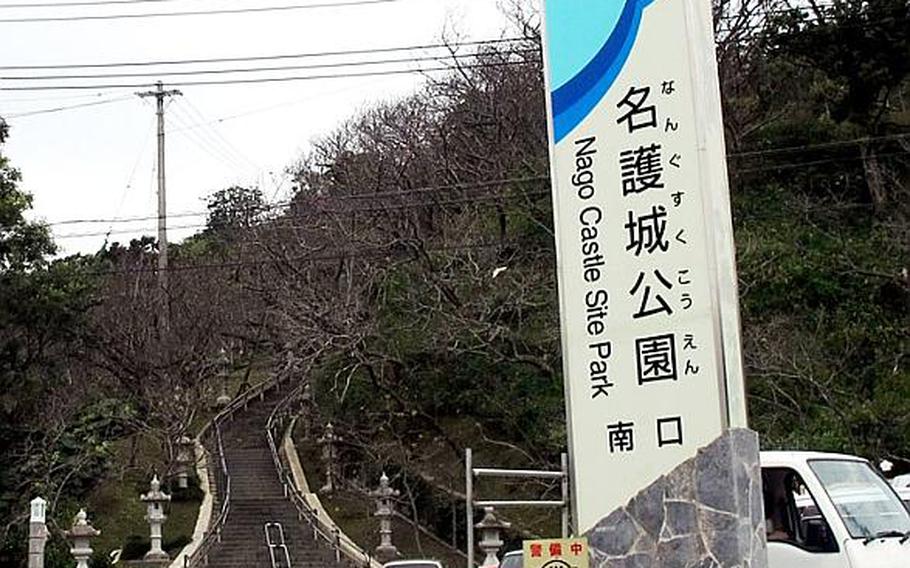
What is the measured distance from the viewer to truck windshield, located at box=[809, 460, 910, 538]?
7.69m

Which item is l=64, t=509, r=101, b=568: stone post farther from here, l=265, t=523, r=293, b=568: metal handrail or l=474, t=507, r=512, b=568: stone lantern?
l=474, t=507, r=512, b=568: stone lantern

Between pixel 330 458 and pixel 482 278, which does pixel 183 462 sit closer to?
pixel 330 458

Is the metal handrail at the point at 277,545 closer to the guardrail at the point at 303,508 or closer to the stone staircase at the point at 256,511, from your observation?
the stone staircase at the point at 256,511

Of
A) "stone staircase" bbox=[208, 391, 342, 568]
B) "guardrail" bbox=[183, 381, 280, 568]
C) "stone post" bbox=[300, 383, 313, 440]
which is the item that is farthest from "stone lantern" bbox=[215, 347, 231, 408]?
"stone post" bbox=[300, 383, 313, 440]

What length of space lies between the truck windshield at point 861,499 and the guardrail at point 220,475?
61.6ft

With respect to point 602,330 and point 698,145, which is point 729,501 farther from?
point 698,145

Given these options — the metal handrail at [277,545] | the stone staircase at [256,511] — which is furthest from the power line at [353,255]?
the metal handrail at [277,545]

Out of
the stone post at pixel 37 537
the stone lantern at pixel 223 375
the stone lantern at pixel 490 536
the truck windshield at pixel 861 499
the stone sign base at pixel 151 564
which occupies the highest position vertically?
the stone lantern at pixel 223 375

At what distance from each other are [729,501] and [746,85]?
22571mm

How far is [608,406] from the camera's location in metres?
7.42

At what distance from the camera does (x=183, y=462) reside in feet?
98.4

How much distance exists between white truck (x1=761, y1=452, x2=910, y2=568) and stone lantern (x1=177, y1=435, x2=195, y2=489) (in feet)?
76.8

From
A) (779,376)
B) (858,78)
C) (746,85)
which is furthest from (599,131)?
(746,85)

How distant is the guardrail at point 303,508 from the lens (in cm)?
2497
